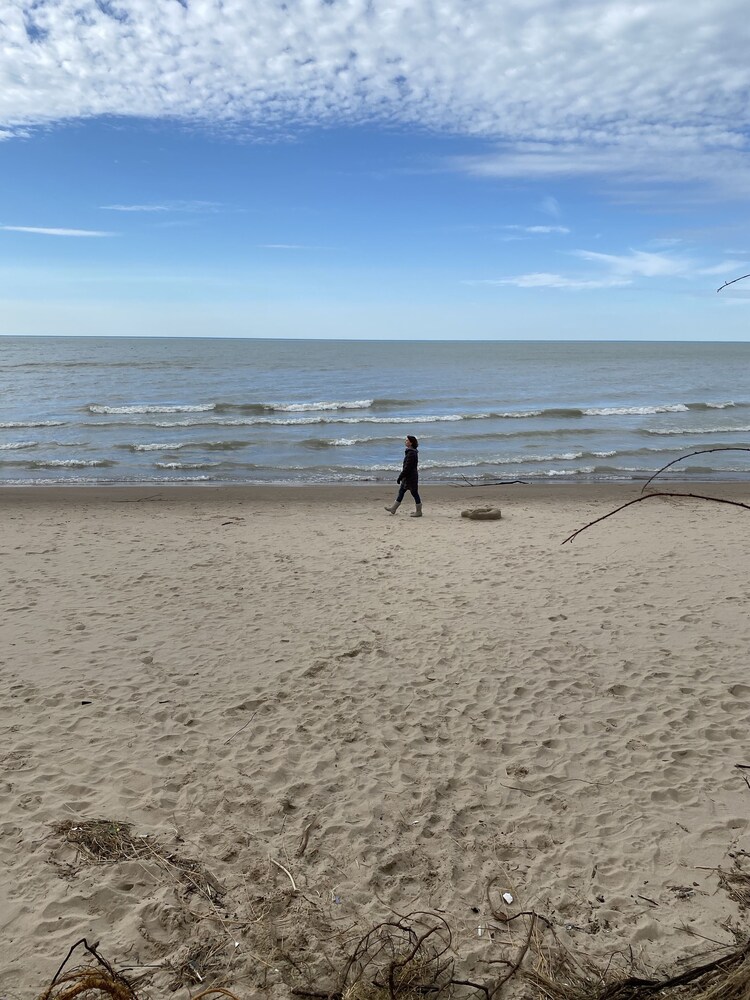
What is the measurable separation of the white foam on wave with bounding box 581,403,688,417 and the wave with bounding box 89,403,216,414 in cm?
1724

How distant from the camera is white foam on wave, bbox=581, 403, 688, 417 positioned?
3122 centimetres

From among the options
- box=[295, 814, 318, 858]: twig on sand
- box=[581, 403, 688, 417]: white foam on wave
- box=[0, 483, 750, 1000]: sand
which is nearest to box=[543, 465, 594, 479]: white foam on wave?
box=[0, 483, 750, 1000]: sand

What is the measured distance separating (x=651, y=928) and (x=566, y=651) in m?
3.43

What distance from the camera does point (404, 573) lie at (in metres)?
9.57

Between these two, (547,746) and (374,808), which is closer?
(374,808)

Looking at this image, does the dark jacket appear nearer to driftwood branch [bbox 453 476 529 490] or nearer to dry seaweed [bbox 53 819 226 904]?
driftwood branch [bbox 453 476 529 490]

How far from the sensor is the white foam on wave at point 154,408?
2966 centimetres

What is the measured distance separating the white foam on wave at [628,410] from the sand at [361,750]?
72.2 feet

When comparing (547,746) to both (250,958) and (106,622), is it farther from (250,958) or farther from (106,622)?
(106,622)

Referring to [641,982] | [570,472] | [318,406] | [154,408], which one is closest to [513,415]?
[318,406]

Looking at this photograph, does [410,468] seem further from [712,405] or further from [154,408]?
[712,405]

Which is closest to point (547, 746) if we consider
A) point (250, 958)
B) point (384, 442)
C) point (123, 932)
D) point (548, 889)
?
point (548, 889)

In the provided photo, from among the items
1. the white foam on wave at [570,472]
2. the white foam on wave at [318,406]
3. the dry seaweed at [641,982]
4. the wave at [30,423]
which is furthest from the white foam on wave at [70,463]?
the dry seaweed at [641,982]

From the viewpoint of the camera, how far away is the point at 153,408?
3069 cm
